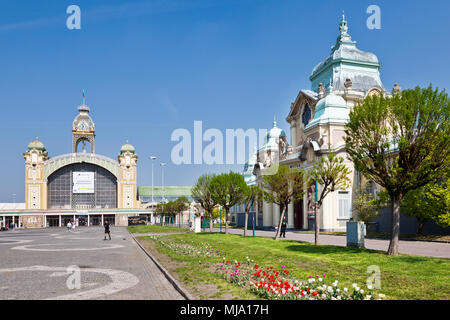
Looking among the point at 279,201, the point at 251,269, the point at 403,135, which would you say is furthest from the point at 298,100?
the point at 251,269

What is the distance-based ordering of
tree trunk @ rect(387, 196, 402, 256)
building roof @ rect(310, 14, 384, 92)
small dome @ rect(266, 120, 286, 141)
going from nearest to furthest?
tree trunk @ rect(387, 196, 402, 256)
building roof @ rect(310, 14, 384, 92)
small dome @ rect(266, 120, 286, 141)

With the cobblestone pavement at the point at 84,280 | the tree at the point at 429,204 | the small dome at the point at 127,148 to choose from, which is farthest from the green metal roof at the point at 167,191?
the cobblestone pavement at the point at 84,280

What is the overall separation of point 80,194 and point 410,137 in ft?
359

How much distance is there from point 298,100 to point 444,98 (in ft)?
145

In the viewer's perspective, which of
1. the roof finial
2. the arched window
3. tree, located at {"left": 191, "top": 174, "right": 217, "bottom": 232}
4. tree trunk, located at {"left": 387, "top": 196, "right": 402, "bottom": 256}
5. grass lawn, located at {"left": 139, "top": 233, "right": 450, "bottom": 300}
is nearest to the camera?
grass lawn, located at {"left": 139, "top": 233, "right": 450, "bottom": 300}

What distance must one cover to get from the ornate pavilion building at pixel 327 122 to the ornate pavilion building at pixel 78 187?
191 ft

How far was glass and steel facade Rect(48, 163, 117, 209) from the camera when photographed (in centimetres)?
11388

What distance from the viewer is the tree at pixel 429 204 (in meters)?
28.4

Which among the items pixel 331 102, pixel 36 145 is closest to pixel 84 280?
pixel 331 102

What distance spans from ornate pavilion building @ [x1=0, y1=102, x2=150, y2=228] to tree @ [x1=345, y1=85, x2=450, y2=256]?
342 ft

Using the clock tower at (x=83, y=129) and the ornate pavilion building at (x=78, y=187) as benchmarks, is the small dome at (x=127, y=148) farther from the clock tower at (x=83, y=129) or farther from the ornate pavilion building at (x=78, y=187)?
the clock tower at (x=83, y=129)

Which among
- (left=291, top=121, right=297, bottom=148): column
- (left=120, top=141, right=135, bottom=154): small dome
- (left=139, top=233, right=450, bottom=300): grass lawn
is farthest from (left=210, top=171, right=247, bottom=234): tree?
(left=120, top=141, right=135, bottom=154): small dome

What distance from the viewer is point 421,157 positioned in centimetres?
1767

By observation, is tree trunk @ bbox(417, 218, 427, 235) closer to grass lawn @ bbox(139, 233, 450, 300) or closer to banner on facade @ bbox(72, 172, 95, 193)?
grass lawn @ bbox(139, 233, 450, 300)
